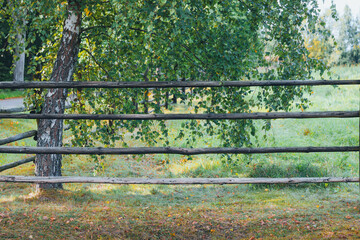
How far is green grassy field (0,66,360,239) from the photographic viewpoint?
441cm

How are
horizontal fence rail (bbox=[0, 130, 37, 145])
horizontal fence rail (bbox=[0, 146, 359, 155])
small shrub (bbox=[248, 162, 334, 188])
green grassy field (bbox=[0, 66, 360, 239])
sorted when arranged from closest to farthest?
green grassy field (bbox=[0, 66, 360, 239]) < horizontal fence rail (bbox=[0, 146, 359, 155]) < horizontal fence rail (bbox=[0, 130, 37, 145]) < small shrub (bbox=[248, 162, 334, 188])

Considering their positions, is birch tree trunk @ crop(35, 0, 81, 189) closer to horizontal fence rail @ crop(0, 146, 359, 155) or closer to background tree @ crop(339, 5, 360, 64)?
horizontal fence rail @ crop(0, 146, 359, 155)

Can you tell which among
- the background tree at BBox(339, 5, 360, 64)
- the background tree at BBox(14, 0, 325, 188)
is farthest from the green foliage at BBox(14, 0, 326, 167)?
the background tree at BBox(339, 5, 360, 64)

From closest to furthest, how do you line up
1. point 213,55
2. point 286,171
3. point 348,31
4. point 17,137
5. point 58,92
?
1. point 213,55
2. point 17,137
3. point 58,92
4. point 286,171
5. point 348,31

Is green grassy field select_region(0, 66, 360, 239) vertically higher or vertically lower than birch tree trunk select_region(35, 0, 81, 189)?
lower

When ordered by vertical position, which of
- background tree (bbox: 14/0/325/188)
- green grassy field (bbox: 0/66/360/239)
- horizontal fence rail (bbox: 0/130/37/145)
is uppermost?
background tree (bbox: 14/0/325/188)

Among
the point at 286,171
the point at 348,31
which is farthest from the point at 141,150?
the point at 348,31

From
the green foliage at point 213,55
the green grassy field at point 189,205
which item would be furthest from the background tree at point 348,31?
the green foliage at point 213,55

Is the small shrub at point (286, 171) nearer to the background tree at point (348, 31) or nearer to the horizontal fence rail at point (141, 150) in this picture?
the horizontal fence rail at point (141, 150)

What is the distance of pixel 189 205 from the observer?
6152 millimetres

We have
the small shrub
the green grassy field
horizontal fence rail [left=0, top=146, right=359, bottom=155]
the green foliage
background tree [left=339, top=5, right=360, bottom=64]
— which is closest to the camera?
the green grassy field

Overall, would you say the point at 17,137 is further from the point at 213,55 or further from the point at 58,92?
the point at 213,55

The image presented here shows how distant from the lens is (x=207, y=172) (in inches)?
368

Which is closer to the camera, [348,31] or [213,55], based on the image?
[213,55]
